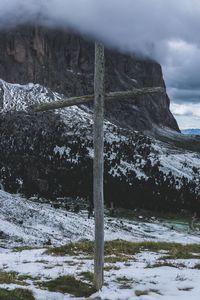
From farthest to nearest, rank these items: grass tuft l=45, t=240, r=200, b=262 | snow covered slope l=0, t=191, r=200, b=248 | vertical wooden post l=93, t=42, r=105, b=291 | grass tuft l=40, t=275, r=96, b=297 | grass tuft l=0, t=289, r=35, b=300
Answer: snow covered slope l=0, t=191, r=200, b=248 < grass tuft l=45, t=240, r=200, b=262 < grass tuft l=40, t=275, r=96, b=297 < vertical wooden post l=93, t=42, r=105, b=291 < grass tuft l=0, t=289, r=35, b=300

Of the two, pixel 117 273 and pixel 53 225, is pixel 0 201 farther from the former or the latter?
pixel 117 273

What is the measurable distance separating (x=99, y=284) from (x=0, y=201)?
314ft

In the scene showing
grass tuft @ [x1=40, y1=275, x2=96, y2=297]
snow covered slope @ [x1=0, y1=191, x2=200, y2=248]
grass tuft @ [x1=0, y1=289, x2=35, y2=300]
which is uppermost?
grass tuft @ [x1=0, y1=289, x2=35, y2=300]

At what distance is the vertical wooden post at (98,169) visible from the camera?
61.6 feet

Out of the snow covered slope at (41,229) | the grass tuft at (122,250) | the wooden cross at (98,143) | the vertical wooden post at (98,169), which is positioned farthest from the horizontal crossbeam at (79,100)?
the snow covered slope at (41,229)

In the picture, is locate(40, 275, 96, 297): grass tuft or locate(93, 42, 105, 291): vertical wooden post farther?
locate(40, 275, 96, 297): grass tuft

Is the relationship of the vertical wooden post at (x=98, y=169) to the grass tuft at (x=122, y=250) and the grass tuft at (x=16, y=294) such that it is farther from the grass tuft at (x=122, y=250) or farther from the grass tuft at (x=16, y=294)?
the grass tuft at (x=122, y=250)

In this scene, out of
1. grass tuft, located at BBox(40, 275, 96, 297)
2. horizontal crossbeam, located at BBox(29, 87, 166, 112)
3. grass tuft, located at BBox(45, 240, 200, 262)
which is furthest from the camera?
grass tuft, located at BBox(45, 240, 200, 262)

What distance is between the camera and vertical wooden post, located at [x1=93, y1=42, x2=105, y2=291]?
1878 cm

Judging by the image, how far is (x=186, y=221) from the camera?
18938 cm

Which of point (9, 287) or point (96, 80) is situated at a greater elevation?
point (96, 80)

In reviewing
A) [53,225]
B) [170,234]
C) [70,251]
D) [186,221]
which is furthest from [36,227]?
[186,221]

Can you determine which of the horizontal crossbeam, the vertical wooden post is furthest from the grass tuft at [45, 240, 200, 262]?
the horizontal crossbeam

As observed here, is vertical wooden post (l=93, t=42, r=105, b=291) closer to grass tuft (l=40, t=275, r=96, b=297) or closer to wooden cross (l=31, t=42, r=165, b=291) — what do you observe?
wooden cross (l=31, t=42, r=165, b=291)
